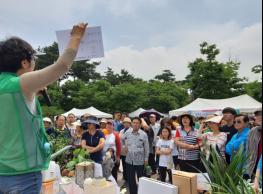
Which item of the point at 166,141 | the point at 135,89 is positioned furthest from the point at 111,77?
the point at 166,141

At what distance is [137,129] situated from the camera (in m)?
6.02

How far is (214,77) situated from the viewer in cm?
2125

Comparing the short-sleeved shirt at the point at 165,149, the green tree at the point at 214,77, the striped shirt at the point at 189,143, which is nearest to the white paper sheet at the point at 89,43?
the striped shirt at the point at 189,143

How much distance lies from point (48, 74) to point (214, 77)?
68.0 feet

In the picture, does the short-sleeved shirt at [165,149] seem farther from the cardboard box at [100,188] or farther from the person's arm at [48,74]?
the person's arm at [48,74]

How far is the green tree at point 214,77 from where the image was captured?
21.0 meters

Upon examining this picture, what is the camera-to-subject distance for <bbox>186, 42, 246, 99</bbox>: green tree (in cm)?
2100

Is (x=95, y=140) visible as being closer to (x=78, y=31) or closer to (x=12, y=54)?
(x=12, y=54)

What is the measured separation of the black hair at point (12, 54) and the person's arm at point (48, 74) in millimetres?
194

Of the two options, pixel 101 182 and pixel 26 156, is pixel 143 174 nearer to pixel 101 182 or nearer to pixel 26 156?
pixel 101 182

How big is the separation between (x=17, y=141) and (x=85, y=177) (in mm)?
2009

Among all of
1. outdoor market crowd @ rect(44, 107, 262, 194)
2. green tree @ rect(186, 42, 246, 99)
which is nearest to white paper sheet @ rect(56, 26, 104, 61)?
outdoor market crowd @ rect(44, 107, 262, 194)

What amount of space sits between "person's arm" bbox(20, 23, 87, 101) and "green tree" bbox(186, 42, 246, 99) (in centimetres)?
2034

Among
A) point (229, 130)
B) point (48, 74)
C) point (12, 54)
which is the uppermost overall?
point (12, 54)
